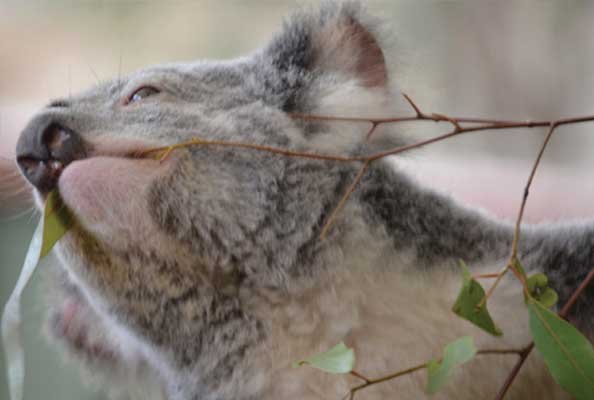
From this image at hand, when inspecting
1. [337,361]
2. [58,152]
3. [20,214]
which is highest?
[58,152]

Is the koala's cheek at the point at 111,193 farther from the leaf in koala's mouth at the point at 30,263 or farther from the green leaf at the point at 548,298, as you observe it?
the green leaf at the point at 548,298

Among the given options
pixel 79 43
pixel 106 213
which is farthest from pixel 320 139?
pixel 79 43

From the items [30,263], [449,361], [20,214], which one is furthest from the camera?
[20,214]

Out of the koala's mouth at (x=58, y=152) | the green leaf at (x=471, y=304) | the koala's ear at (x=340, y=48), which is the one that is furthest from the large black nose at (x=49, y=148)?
the green leaf at (x=471, y=304)

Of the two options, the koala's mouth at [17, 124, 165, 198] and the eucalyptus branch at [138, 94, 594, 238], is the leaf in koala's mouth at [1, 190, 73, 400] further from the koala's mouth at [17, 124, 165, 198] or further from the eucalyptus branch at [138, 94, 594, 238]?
the eucalyptus branch at [138, 94, 594, 238]

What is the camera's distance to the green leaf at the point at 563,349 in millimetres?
699

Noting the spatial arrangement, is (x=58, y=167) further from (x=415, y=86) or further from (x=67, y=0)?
(x=67, y=0)

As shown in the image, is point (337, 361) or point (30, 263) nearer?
point (337, 361)

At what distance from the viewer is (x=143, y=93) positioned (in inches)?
42.6

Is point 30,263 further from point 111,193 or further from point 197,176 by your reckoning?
point 197,176

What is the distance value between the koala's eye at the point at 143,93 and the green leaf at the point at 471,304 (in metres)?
0.59

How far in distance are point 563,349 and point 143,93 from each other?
71 cm

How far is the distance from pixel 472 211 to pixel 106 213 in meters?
0.57

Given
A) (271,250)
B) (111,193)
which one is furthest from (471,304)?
(111,193)
